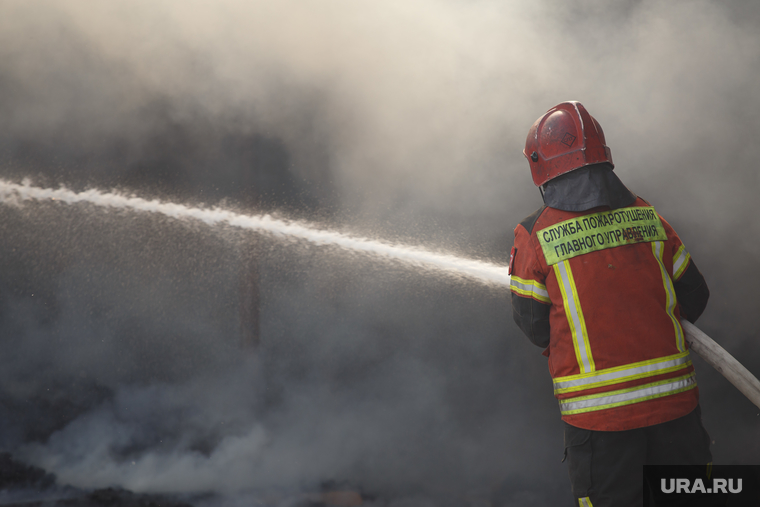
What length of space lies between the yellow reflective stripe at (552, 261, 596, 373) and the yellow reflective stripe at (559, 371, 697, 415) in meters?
0.11

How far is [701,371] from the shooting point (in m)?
3.47

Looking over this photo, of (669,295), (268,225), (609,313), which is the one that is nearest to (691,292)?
(669,295)

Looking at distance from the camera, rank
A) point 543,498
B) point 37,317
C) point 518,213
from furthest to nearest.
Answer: point 37,317, point 518,213, point 543,498

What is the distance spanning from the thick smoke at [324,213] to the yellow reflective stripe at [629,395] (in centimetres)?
178

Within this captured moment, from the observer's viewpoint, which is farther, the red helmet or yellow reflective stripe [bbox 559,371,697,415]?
the red helmet

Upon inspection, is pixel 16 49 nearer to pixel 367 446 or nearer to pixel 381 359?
pixel 381 359

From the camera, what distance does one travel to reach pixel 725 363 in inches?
79.0

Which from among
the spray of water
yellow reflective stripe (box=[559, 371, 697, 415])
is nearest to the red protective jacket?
yellow reflective stripe (box=[559, 371, 697, 415])

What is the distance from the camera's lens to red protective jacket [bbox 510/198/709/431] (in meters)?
1.82

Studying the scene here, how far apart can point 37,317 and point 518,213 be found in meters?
4.00

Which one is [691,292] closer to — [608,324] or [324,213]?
[608,324]

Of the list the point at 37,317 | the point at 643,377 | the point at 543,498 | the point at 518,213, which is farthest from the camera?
the point at 37,317

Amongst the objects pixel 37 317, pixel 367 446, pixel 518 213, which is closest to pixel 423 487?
pixel 367 446

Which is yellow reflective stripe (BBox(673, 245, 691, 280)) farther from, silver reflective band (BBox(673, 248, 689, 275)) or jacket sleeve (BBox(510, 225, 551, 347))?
jacket sleeve (BBox(510, 225, 551, 347))
